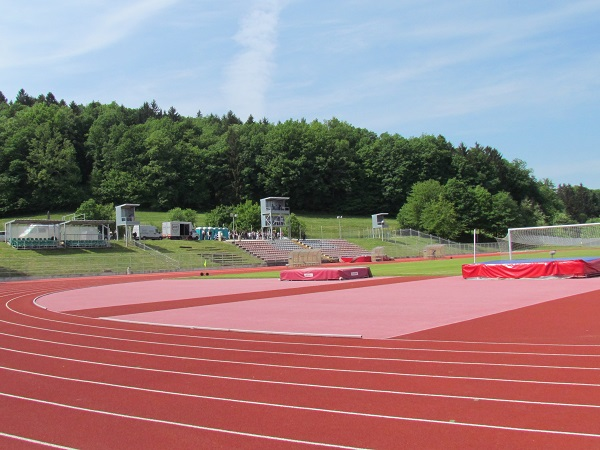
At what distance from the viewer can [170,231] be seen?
76.1 meters

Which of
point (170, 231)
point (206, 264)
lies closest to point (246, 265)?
point (206, 264)

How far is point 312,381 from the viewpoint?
341 inches

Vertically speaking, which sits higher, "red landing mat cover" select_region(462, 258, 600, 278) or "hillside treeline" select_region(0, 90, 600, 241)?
"hillside treeline" select_region(0, 90, 600, 241)

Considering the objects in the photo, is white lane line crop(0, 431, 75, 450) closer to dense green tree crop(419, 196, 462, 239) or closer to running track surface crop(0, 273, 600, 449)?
running track surface crop(0, 273, 600, 449)

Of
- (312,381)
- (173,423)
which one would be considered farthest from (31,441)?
(312,381)

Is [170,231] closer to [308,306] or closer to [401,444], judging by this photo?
[308,306]

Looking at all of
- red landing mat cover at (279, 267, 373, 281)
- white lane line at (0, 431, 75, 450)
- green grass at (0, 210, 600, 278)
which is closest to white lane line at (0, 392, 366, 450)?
white lane line at (0, 431, 75, 450)

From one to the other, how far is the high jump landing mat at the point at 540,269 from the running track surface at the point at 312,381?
1074cm

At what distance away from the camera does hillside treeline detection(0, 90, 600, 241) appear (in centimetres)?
10656

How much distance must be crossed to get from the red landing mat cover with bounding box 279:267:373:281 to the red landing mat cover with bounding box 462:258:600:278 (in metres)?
6.97

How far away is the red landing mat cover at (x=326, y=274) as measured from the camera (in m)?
34.7

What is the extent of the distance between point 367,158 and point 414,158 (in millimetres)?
10550

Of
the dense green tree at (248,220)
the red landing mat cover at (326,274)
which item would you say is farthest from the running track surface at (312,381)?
the dense green tree at (248,220)

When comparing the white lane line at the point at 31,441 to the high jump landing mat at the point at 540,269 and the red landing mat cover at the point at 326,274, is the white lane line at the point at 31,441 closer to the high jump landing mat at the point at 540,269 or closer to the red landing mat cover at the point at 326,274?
the high jump landing mat at the point at 540,269
